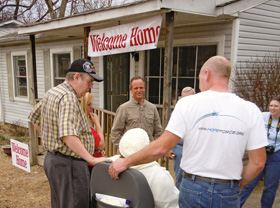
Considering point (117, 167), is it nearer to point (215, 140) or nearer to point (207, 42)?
point (215, 140)

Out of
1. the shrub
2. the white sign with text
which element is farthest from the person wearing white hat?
the shrub

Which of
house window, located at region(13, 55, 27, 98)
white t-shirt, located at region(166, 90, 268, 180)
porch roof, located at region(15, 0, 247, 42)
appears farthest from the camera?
house window, located at region(13, 55, 27, 98)

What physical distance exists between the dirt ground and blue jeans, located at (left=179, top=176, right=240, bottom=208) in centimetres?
245

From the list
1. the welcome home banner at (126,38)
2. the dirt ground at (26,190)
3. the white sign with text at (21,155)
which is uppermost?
the welcome home banner at (126,38)

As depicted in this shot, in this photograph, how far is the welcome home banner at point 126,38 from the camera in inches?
161

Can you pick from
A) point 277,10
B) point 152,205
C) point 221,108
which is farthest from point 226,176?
point 277,10

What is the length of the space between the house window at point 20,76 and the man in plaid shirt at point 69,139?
8.54 meters

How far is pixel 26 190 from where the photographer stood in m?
4.29

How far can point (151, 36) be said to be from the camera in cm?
411

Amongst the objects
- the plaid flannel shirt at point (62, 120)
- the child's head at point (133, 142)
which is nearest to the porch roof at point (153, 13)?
the plaid flannel shirt at point (62, 120)

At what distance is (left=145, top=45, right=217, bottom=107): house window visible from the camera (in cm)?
547

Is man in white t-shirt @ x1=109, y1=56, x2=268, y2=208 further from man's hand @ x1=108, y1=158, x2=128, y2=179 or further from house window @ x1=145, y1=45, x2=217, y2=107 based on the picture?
house window @ x1=145, y1=45, x2=217, y2=107

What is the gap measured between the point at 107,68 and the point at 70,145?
557cm

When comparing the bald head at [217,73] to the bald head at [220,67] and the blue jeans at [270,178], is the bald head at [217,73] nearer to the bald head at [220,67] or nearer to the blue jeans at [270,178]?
the bald head at [220,67]
